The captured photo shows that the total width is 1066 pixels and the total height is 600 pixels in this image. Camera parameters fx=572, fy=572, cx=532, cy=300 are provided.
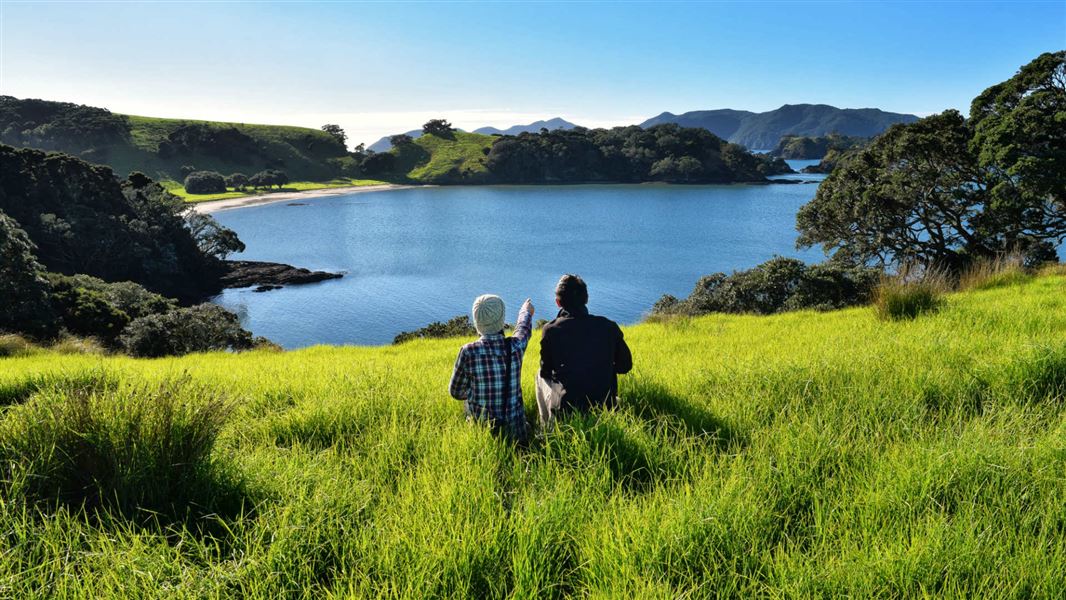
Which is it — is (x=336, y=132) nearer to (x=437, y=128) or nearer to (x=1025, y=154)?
(x=437, y=128)

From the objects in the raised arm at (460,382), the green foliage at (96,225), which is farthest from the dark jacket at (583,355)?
the green foliage at (96,225)

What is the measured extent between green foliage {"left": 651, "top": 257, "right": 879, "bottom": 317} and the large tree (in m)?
5.74

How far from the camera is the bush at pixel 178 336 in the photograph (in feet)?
71.4

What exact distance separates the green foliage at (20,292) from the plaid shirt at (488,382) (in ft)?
82.5

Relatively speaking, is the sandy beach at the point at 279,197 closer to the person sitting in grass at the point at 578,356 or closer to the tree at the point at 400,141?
the tree at the point at 400,141

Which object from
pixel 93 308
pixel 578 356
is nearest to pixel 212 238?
pixel 93 308

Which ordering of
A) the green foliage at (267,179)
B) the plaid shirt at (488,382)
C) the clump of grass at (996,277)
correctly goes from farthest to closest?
the green foliage at (267,179)
the clump of grass at (996,277)
the plaid shirt at (488,382)

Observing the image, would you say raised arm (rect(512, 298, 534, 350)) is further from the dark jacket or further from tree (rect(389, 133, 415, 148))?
tree (rect(389, 133, 415, 148))

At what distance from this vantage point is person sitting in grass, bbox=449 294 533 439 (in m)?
4.76

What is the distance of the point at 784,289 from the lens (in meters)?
19.5

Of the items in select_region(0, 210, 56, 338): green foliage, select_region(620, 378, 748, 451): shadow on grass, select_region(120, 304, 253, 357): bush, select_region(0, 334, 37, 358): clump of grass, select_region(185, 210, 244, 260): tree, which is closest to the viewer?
select_region(620, 378, 748, 451): shadow on grass

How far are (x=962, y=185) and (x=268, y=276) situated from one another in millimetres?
52023

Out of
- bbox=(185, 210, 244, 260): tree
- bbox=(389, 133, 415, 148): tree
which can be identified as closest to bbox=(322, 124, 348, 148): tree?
bbox=(389, 133, 415, 148): tree

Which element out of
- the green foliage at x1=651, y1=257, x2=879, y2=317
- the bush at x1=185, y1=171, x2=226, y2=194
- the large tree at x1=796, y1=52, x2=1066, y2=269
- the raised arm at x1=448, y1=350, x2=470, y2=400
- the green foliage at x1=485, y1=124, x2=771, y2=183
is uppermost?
the green foliage at x1=485, y1=124, x2=771, y2=183
